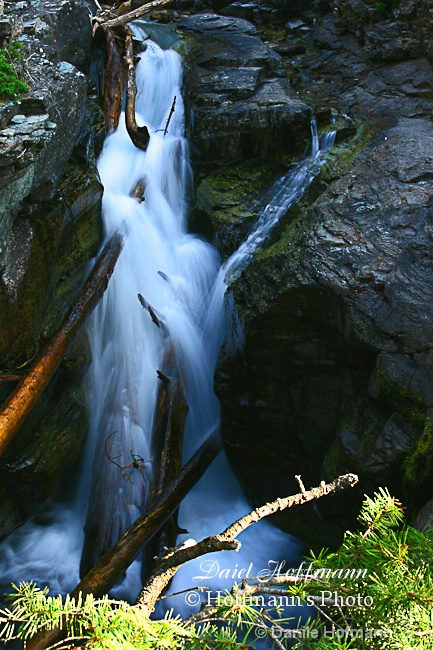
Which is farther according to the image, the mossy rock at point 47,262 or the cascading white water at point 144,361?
the cascading white water at point 144,361

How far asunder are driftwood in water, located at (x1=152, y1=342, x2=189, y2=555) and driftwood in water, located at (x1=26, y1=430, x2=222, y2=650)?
0.11 metres

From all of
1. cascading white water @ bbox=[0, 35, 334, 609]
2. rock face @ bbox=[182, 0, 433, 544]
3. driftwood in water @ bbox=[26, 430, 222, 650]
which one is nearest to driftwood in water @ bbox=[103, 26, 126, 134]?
cascading white water @ bbox=[0, 35, 334, 609]

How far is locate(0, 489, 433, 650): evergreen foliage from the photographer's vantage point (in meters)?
1.66

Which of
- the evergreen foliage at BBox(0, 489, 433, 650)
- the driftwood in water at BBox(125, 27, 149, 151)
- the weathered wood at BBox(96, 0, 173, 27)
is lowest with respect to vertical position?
the evergreen foliage at BBox(0, 489, 433, 650)

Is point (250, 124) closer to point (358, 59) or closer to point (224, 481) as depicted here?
point (358, 59)

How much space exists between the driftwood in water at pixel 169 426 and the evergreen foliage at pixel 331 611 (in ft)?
10.1

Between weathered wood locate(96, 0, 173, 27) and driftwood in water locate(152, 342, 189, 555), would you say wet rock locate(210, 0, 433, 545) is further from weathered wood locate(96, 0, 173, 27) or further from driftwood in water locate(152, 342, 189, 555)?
weathered wood locate(96, 0, 173, 27)

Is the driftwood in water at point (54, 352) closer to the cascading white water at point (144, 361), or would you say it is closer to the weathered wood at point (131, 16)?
the cascading white water at point (144, 361)

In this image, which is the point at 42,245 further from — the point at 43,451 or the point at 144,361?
the point at 43,451

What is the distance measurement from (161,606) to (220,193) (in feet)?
16.2

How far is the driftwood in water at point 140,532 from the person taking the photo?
4.35m

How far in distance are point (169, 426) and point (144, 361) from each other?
1.09m

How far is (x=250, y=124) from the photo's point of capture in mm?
7410

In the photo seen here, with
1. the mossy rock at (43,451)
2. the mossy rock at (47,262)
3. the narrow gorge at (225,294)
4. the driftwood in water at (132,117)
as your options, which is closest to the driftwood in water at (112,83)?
the driftwood in water at (132,117)
